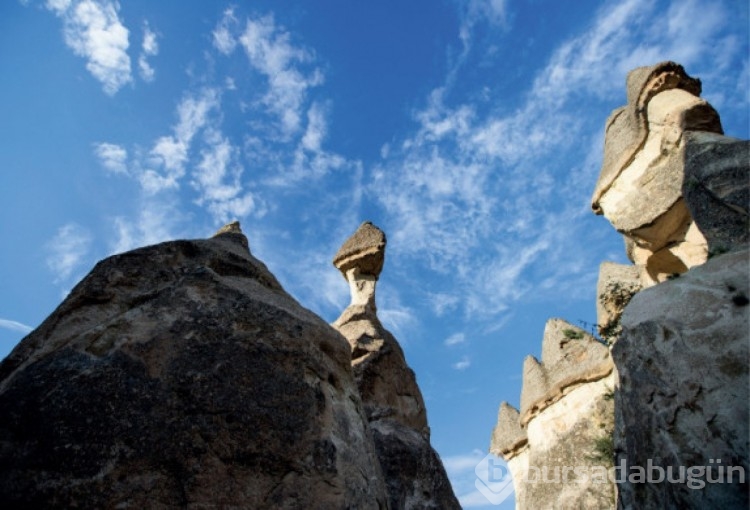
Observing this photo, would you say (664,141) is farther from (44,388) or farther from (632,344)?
(44,388)

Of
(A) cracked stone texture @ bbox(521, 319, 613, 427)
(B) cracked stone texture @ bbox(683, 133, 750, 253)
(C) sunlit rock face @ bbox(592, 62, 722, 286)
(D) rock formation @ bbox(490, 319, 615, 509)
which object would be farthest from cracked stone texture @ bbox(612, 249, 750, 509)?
(A) cracked stone texture @ bbox(521, 319, 613, 427)

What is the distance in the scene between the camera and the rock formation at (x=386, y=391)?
666cm

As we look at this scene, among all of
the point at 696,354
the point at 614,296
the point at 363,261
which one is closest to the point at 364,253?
the point at 363,261

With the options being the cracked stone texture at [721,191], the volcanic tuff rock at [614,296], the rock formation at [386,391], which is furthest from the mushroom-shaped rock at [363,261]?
the cracked stone texture at [721,191]

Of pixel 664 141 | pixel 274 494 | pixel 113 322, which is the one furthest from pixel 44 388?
pixel 664 141

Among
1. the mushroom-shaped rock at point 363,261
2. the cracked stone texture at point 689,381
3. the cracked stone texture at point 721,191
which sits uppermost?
the mushroom-shaped rock at point 363,261

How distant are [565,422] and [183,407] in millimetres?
11810

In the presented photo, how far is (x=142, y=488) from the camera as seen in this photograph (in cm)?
297

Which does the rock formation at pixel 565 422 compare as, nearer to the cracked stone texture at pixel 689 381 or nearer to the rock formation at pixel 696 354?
the rock formation at pixel 696 354

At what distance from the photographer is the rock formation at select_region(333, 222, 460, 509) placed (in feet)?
21.8

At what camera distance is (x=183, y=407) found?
3.30m

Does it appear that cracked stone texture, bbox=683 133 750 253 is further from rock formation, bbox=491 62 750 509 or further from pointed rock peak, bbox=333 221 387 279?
pointed rock peak, bbox=333 221 387 279

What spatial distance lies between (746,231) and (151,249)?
546 centimetres

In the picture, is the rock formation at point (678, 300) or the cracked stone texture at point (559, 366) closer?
the rock formation at point (678, 300)
